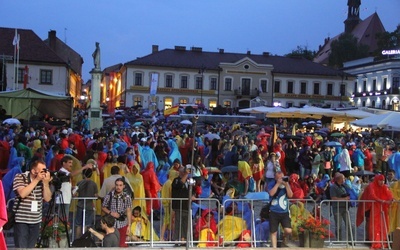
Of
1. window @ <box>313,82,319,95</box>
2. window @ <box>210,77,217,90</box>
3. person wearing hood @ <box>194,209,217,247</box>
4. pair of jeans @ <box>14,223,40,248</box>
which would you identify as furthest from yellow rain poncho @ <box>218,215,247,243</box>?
window @ <box>313,82,319,95</box>

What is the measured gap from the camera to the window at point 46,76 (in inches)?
2293

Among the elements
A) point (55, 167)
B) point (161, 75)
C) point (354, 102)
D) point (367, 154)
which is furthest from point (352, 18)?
point (55, 167)

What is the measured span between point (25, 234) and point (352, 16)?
113517 millimetres

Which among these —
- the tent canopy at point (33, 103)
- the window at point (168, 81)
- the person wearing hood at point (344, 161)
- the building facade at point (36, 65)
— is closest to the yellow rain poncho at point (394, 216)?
the person wearing hood at point (344, 161)

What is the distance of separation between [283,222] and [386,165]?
30.7ft

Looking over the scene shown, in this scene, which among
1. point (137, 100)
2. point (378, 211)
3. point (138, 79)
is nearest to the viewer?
point (378, 211)

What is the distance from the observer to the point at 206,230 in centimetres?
1014

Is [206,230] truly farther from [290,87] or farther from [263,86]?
[290,87]

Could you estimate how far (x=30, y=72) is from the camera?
5753cm

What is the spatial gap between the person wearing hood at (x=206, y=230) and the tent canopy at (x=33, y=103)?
11.9m

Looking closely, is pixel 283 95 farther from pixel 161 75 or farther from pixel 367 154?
pixel 367 154

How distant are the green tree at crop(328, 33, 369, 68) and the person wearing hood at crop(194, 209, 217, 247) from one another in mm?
89513

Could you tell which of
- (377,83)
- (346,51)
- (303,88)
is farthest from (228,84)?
(346,51)

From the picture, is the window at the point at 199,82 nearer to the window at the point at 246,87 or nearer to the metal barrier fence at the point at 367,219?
the window at the point at 246,87
